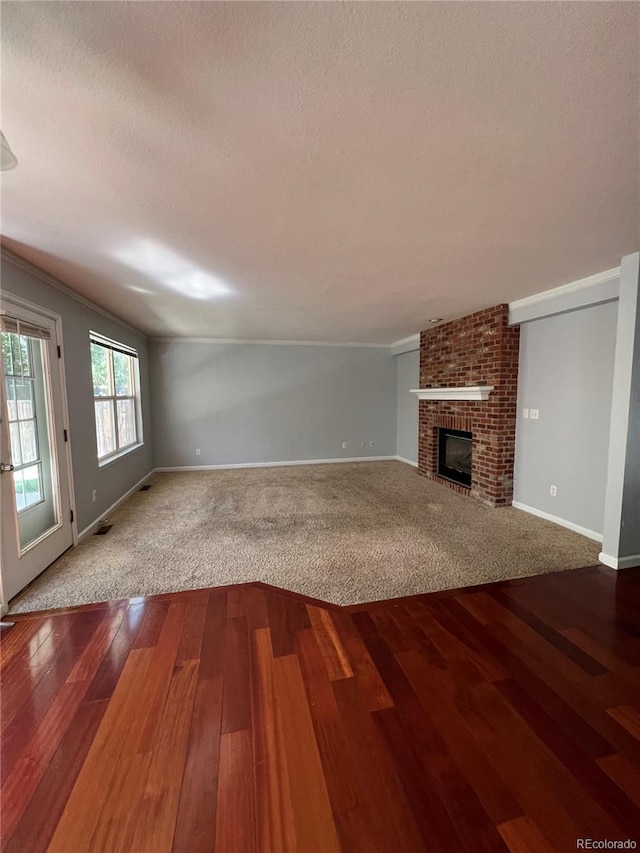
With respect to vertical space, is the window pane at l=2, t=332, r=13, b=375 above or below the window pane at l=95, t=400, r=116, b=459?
above

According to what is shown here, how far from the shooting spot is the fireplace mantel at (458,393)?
13.2 ft

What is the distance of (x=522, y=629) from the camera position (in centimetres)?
191

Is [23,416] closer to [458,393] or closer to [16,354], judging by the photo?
[16,354]

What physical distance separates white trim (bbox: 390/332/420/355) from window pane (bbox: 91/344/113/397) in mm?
4575

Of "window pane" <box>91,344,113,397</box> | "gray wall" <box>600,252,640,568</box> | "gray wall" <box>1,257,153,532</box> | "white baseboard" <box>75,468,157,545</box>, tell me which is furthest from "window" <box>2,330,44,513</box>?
"gray wall" <box>600,252,640,568</box>

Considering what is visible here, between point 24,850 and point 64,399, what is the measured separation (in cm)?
279

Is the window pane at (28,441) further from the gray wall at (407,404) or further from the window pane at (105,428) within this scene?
the gray wall at (407,404)

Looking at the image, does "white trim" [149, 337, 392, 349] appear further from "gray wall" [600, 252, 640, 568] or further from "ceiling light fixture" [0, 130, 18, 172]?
"ceiling light fixture" [0, 130, 18, 172]

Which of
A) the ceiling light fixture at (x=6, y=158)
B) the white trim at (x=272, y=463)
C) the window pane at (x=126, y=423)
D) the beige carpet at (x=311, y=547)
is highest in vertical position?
the ceiling light fixture at (x=6, y=158)

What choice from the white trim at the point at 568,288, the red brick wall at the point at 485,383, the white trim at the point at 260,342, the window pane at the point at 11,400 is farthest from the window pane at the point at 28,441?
the white trim at the point at 568,288

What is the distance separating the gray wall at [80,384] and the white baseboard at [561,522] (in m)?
4.65

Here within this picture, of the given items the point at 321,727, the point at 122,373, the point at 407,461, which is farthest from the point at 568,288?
the point at 122,373

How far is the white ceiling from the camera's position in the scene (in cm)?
92

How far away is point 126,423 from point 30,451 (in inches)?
95.8
